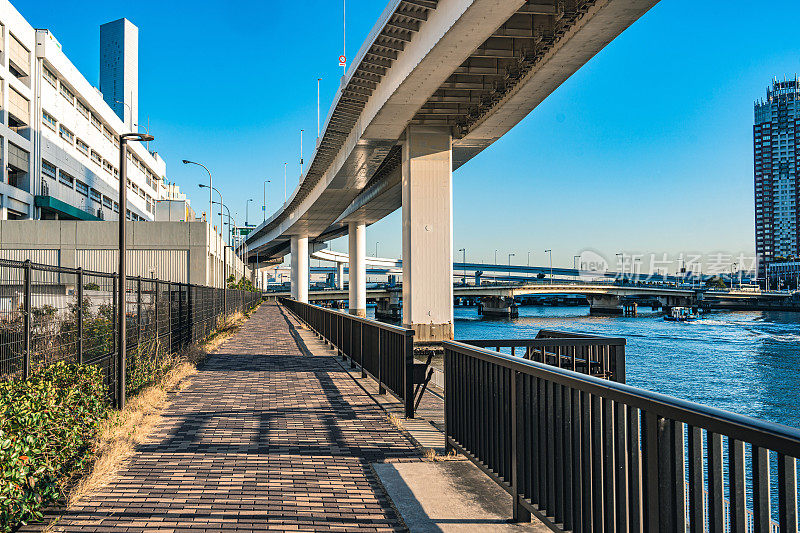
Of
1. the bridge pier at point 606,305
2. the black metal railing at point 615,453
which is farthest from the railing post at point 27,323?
the bridge pier at point 606,305

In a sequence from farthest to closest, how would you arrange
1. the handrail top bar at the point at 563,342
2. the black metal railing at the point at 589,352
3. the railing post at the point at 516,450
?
the black metal railing at the point at 589,352
the handrail top bar at the point at 563,342
the railing post at the point at 516,450

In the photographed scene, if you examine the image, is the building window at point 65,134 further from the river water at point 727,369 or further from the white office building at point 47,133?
the river water at point 727,369

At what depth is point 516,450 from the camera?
15.3 ft

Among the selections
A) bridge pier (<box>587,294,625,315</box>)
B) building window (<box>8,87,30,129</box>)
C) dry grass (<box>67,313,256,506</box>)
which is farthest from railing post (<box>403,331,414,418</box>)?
bridge pier (<box>587,294,625,315</box>)

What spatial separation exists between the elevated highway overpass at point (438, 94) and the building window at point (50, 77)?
27.1m

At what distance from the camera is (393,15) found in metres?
18.9

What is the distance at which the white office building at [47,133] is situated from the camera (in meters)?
48.5

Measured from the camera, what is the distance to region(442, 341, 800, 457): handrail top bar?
7.52ft

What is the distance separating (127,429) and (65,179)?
59814 millimetres

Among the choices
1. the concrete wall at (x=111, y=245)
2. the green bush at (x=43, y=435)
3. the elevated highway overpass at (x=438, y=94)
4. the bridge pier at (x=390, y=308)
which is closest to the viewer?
the green bush at (x=43, y=435)

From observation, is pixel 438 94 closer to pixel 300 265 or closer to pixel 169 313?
pixel 169 313

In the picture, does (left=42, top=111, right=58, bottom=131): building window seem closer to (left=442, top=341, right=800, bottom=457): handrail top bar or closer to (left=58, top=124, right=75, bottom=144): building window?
(left=58, top=124, right=75, bottom=144): building window

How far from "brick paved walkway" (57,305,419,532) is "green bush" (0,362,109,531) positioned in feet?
1.12

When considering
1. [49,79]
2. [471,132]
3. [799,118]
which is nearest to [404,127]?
[471,132]
